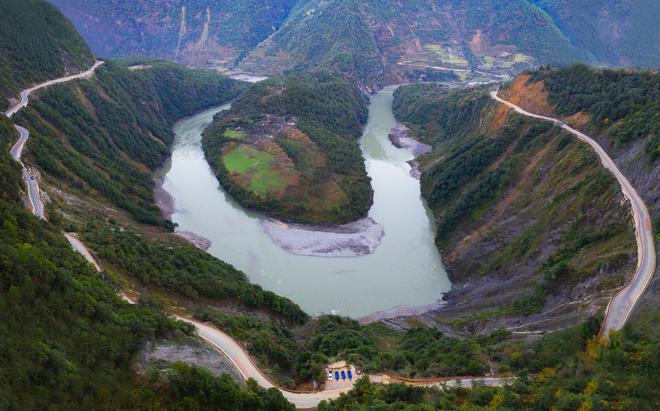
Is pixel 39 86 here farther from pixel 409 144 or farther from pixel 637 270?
pixel 637 270

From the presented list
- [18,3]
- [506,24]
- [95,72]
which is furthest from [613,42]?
[18,3]

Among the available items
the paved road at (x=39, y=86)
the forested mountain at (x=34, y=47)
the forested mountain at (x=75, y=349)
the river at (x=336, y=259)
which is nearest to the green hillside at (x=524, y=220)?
the river at (x=336, y=259)

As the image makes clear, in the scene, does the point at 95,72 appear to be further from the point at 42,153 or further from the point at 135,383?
the point at 135,383

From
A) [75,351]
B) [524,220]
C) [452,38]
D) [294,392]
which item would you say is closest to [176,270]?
[294,392]

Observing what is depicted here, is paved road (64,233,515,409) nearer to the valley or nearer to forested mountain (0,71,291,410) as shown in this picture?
the valley

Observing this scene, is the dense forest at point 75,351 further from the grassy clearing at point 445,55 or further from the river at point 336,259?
the grassy clearing at point 445,55

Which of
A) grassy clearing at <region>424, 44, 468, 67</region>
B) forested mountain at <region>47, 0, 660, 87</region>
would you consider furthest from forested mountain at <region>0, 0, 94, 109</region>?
grassy clearing at <region>424, 44, 468, 67</region>

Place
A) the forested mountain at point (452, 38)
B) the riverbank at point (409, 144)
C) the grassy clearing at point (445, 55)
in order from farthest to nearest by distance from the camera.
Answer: the grassy clearing at point (445, 55)
the forested mountain at point (452, 38)
the riverbank at point (409, 144)
